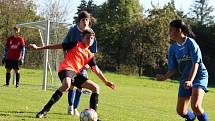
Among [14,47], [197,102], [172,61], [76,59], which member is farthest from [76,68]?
[14,47]

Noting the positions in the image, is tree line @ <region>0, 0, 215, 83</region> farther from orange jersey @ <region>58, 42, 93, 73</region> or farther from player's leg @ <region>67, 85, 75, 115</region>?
orange jersey @ <region>58, 42, 93, 73</region>

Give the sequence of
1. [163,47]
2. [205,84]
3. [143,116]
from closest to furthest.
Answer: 1. [205,84]
2. [143,116]
3. [163,47]

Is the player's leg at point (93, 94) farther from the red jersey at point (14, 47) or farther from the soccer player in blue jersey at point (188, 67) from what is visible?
the red jersey at point (14, 47)

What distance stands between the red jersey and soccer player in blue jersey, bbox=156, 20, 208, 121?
33.6 ft

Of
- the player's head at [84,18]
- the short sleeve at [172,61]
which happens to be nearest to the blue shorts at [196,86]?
the short sleeve at [172,61]

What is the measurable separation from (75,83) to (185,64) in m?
2.14

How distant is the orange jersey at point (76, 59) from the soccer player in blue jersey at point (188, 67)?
1498mm

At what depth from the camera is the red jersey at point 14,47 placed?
709 inches

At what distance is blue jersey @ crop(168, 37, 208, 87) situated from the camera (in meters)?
8.19

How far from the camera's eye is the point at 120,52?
5538 cm

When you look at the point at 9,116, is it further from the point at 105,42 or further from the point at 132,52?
the point at 105,42

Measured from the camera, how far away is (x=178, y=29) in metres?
8.29

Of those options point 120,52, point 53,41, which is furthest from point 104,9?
point 53,41

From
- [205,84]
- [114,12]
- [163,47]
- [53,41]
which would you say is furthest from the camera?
[114,12]
